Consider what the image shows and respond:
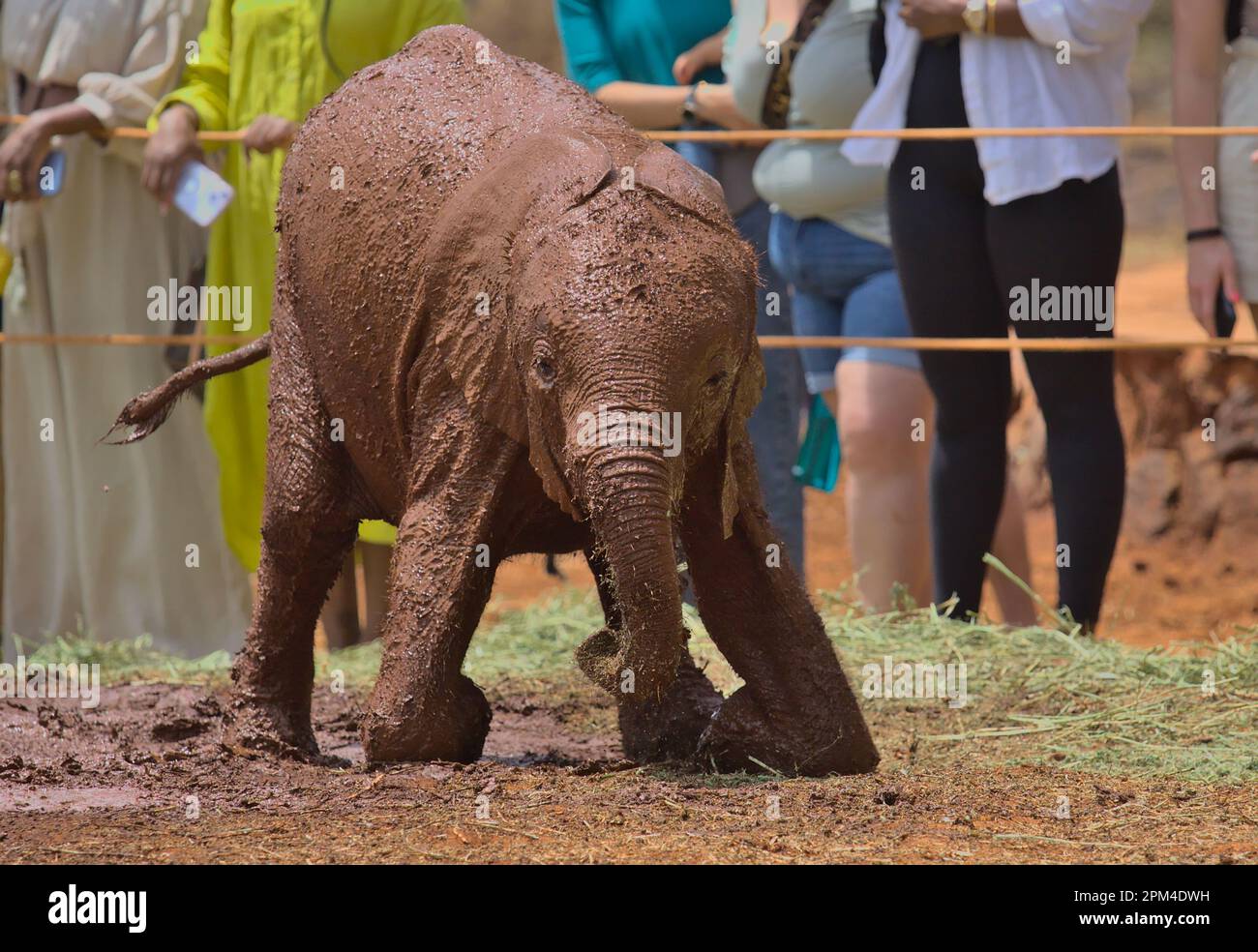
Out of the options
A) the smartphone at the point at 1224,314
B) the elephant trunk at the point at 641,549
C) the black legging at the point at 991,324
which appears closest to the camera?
the elephant trunk at the point at 641,549

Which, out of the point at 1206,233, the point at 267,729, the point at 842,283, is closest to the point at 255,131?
the point at 842,283

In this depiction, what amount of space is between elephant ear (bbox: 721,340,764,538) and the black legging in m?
1.84

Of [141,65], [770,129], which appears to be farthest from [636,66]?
[141,65]

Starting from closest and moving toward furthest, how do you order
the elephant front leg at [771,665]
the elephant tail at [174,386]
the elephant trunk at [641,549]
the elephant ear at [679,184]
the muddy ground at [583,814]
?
1. the muddy ground at [583,814]
2. the elephant trunk at [641,549]
3. the elephant ear at [679,184]
4. the elephant front leg at [771,665]
5. the elephant tail at [174,386]

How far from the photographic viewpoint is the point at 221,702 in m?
5.88

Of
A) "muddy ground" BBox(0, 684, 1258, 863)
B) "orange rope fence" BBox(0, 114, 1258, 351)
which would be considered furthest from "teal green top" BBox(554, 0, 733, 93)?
"muddy ground" BBox(0, 684, 1258, 863)

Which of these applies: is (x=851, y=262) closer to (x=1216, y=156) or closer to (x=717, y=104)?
(x=717, y=104)

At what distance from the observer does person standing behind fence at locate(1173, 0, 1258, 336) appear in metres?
5.89

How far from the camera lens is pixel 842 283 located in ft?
22.5

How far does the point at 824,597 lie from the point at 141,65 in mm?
3071

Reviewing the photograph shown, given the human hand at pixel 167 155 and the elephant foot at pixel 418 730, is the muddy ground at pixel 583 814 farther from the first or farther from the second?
the human hand at pixel 167 155

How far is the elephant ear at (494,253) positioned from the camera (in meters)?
4.21

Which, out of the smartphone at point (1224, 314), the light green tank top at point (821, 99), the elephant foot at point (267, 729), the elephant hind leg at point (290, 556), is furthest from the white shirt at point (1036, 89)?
the elephant foot at point (267, 729)

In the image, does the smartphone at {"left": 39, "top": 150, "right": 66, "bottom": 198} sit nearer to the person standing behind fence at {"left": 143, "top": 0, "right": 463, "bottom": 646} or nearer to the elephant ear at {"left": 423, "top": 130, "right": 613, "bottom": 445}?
the person standing behind fence at {"left": 143, "top": 0, "right": 463, "bottom": 646}
